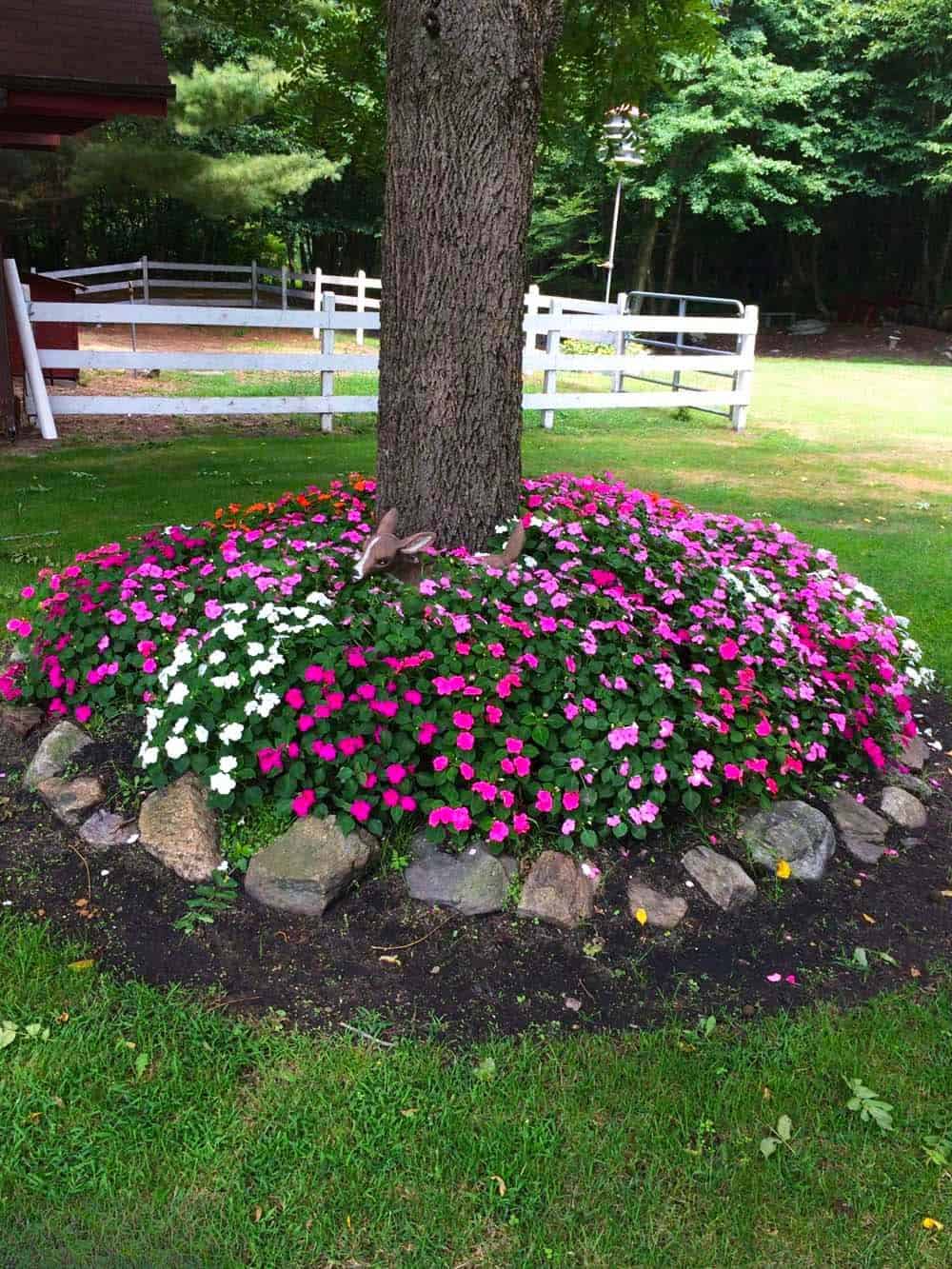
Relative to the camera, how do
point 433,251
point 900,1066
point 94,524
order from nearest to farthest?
1. point 900,1066
2. point 433,251
3. point 94,524

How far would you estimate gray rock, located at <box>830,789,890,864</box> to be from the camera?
3.33m

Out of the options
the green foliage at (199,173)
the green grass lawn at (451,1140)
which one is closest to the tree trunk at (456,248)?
the green grass lawn at (451,1140)

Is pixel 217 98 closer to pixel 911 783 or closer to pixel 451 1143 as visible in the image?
pixel 911 783

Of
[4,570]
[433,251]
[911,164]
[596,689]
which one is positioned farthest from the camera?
[911,164]

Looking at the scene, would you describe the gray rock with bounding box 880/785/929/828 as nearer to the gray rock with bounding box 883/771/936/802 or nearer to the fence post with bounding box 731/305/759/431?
the gray rock with bounding box 883/771/936/802

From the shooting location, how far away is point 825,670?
12.1ft

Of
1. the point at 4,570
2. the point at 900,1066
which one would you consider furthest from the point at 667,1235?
the point at 4,570

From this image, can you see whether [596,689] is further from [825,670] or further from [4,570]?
[4,570]

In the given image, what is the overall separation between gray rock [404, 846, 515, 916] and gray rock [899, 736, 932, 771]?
1.74 metres

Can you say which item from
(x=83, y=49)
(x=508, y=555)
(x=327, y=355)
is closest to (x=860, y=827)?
(x=508, y=555)

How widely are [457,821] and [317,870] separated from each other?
397mm

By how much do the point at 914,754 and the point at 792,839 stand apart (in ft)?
3.33

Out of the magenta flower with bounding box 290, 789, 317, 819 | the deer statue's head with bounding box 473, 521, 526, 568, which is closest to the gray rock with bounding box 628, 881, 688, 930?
the magenta flower with bounding box 290, 789, 317, 819

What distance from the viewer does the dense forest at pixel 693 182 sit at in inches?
744
